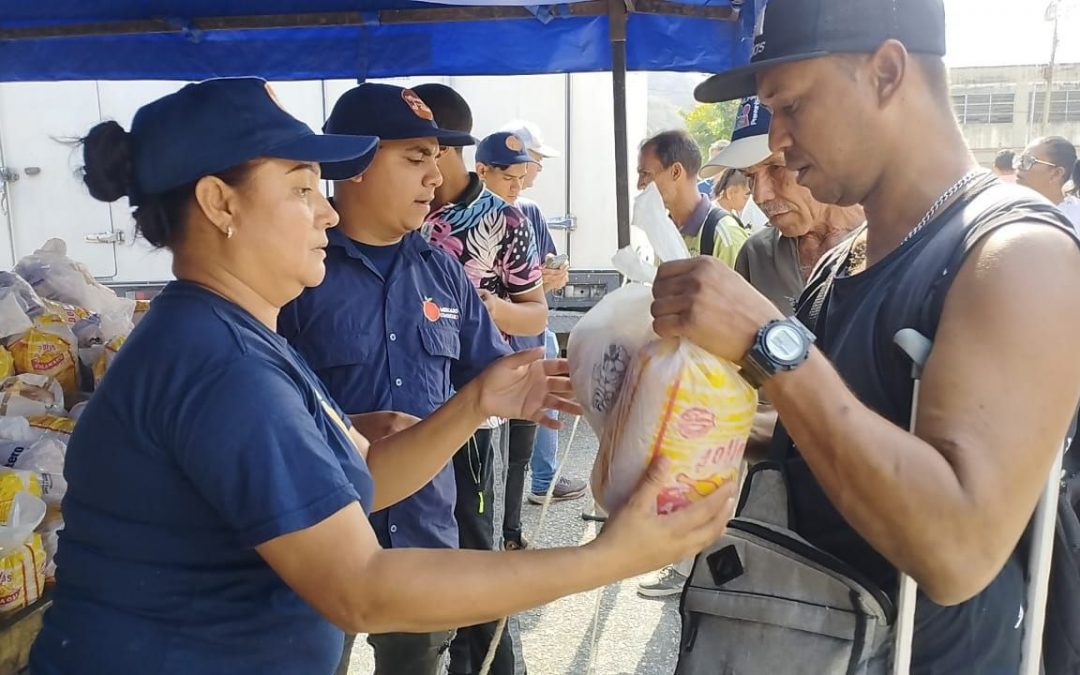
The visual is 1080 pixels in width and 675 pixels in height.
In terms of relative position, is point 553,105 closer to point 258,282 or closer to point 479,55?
point 479,55

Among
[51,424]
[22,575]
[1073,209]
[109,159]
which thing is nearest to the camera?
[109,159]

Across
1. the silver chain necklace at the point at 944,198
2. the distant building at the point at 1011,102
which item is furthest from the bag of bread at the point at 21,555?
the distant building at the point at 1011,102

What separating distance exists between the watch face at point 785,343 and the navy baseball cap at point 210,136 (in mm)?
821

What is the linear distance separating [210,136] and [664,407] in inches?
34.5

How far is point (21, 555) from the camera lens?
214 cm

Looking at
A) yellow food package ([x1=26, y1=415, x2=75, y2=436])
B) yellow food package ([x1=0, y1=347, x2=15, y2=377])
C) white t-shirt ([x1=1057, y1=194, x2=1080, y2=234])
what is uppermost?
white t-shirt ([x1=1057, y1=194, x2=1080, y2=234])

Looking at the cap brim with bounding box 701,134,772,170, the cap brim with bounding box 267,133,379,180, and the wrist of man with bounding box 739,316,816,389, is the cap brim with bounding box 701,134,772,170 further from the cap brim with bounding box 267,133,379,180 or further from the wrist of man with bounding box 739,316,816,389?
the wrist of man with bounding box 739,316,816,389

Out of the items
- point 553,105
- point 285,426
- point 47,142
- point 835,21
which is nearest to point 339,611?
point 285,426

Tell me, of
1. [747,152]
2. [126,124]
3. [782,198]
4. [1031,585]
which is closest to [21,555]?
[1031,585]

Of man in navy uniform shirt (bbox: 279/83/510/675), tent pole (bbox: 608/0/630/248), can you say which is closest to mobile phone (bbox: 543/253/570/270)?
tent pole (bbox: 608/0/630/248)

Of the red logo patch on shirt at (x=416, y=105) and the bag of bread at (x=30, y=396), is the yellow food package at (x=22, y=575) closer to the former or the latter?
the bag of bread at (x=30, y=396)

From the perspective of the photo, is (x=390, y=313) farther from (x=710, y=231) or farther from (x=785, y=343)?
(x=710, y=231)

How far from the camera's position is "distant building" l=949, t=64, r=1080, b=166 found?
113ft

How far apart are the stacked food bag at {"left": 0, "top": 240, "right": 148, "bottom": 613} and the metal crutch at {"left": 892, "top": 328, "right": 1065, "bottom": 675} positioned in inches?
65.5
